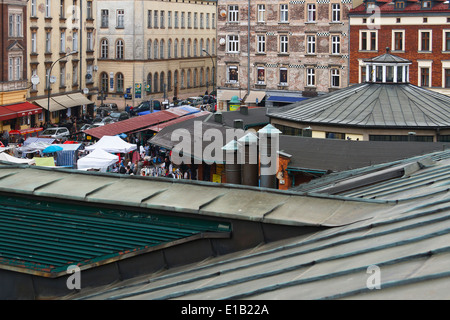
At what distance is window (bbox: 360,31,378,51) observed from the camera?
57562mm

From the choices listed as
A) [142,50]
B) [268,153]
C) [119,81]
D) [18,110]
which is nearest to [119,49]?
[142,50]

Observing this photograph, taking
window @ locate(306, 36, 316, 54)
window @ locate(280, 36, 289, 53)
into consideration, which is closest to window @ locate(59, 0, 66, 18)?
window @ locate(280, 36, 289, 53)

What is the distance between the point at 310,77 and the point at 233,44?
7282 millimetres

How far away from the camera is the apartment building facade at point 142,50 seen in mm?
77250

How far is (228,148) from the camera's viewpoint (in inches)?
928

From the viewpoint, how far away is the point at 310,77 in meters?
62.7

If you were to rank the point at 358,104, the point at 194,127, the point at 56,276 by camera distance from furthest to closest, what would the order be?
the point at 194,127, the point at 358,104, the point at 56,276

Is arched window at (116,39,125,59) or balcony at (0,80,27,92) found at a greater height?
arched window at (116,39,125,59)

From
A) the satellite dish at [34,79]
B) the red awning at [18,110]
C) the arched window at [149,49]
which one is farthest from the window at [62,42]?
the arched window at [149,49]

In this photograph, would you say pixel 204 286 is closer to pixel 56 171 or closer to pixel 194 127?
pixel 56 171

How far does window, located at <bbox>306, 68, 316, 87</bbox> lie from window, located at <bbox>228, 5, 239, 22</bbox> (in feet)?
24.9

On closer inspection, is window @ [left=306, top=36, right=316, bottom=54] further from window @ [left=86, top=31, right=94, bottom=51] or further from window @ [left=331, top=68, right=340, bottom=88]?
window @ [left=86, top=31, right=94, bottom=51]
